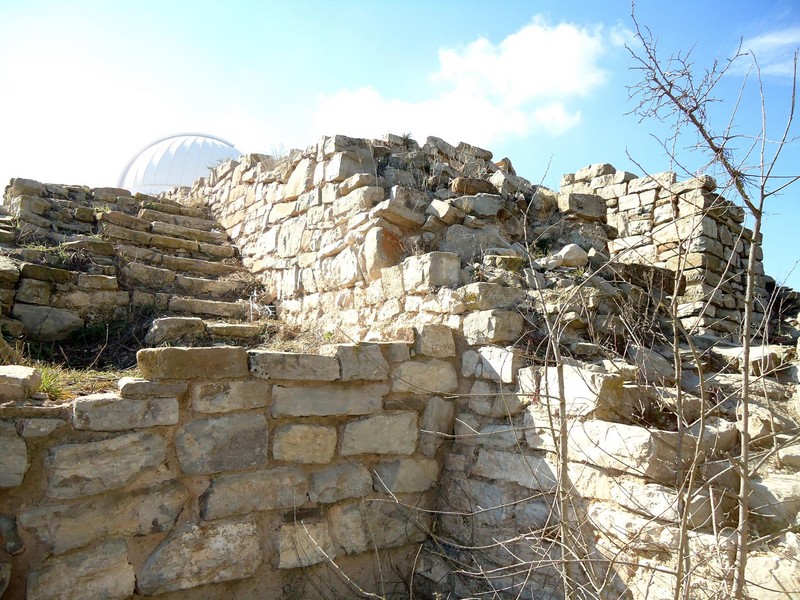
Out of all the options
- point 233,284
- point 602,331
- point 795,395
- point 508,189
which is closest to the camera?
point 795,395

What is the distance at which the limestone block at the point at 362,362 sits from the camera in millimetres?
2971

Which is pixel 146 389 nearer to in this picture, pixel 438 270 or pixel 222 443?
pixel 222 443

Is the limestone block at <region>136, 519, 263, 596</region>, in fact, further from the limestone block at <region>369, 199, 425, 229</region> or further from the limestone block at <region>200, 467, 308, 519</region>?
the limestone block at <region>369, 199, 425, 229</region>

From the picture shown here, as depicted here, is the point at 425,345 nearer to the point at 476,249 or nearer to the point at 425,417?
the point at 425,417

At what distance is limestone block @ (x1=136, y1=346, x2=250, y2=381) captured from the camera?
256 cm

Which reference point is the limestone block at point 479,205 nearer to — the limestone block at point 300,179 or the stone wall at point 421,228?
the stone wall at point 421,228

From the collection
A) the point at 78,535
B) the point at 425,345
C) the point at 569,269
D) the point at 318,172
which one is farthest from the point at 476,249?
the point at 78,535

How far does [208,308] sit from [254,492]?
2406 mm

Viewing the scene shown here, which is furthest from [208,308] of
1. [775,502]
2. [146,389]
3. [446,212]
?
[775,502]

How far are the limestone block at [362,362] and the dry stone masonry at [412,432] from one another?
0.01 m

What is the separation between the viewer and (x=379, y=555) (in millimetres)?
3045

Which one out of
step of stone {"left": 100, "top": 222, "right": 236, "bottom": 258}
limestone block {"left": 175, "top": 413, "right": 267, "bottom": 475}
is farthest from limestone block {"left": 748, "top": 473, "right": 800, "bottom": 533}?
step of stone {"left": 100, "top": 222, "right": 236, "bottom": 258}

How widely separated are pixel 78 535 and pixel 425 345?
1837 millimetres

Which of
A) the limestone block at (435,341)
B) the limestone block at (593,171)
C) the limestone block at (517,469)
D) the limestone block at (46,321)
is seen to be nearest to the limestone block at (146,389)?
the limestone block at (435,341)
